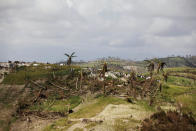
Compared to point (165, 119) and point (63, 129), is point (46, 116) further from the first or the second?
point (165, 119)

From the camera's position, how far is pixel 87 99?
64.1m

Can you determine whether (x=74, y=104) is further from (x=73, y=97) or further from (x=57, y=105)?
(x=73, y=97)

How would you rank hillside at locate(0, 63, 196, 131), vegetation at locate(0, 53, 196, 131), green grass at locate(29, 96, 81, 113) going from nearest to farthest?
hillside at locate(0, 63, 196, 131)
vegetation at locate(0, 53, 196, 131)
green grass at locate(29, 96, 81, 113)

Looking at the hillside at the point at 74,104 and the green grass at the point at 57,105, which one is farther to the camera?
the green grass at the point at 57,105

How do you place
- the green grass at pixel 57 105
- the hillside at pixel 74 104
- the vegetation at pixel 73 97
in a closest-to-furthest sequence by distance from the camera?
the hillside at pixel 74 104 < the vegetation at pixel 73 97 < the green grass at pixel 57 105

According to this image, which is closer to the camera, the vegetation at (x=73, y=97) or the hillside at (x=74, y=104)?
the hillside at (x=74, y=104)

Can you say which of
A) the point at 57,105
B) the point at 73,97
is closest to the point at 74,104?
the point at 57,105

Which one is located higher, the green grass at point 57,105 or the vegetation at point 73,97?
the vegetation at point 73,97

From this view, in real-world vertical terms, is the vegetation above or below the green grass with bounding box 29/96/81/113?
above

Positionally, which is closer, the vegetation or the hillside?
the hillside

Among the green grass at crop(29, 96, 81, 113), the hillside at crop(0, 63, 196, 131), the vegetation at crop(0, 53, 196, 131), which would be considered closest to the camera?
the hillside at crop(0, 63, 196, 131)

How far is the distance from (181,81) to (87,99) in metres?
168

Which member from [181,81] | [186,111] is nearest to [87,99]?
[186,111]

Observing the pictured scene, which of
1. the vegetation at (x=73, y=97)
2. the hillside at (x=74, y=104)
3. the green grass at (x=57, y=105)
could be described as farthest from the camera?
the green grass at (x=57, y=105)
